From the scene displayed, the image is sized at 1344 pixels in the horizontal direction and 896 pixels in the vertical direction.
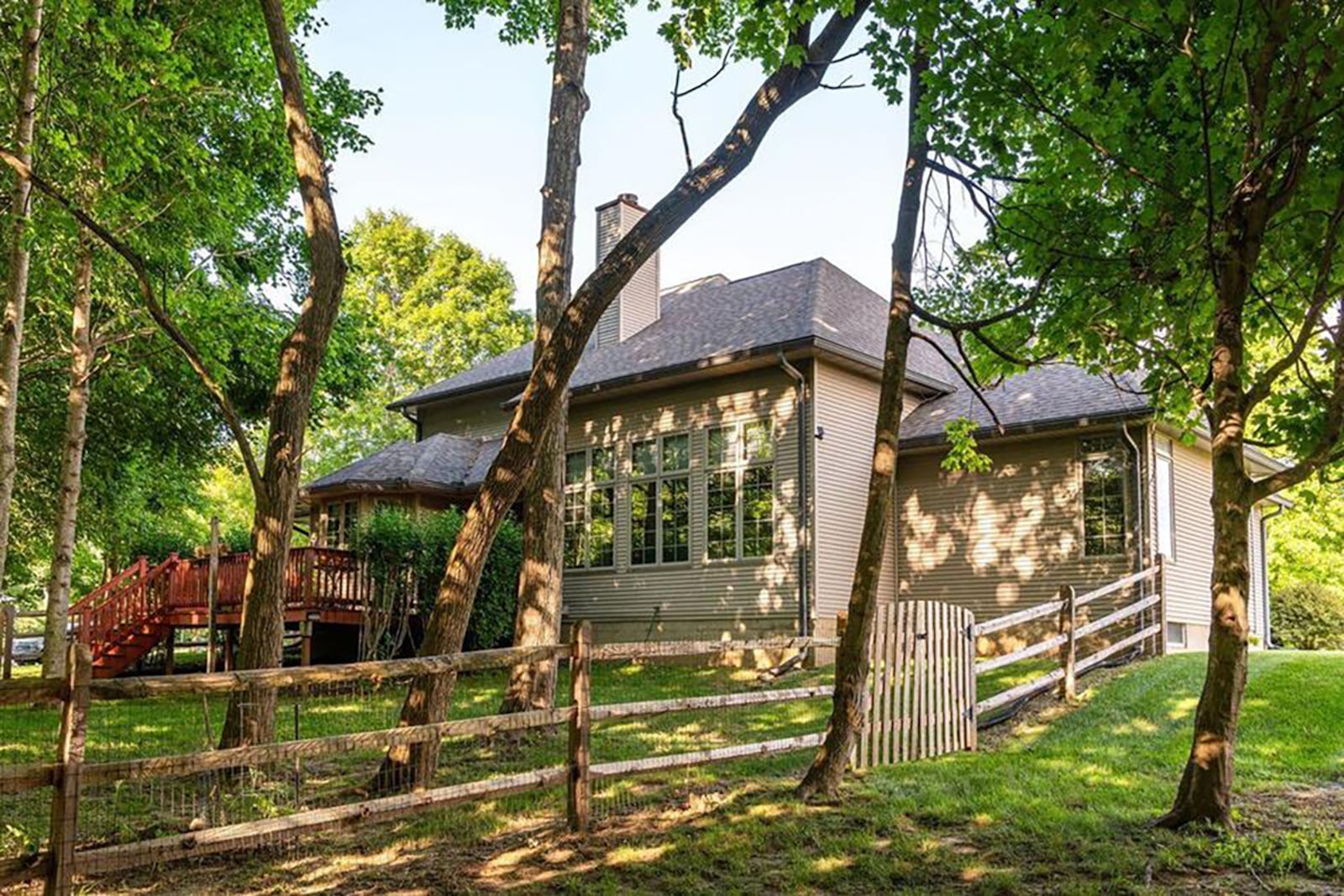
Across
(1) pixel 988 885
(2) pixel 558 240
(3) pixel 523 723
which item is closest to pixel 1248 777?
(1) pixel 988 885

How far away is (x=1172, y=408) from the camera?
26.8 ft

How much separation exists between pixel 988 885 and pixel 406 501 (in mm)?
15386

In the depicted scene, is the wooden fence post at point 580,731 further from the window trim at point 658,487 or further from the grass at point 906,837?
the window trim at point 658,487

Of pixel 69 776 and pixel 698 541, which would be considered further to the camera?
pixel 698 541

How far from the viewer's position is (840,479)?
15.7 metres

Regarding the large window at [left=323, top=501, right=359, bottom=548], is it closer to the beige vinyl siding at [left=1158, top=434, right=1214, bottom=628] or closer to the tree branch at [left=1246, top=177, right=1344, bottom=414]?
the beige vinyl siding at [left=1158, top=434, right=1214, bottom=628]

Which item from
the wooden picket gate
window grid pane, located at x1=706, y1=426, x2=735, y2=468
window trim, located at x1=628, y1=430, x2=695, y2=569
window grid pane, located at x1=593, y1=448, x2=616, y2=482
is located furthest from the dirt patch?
window grid pane, located at x1=593, y1=448, x2=616, y2=482

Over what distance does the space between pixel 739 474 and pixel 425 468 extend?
6.31 metres

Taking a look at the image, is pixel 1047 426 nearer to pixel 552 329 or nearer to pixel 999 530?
pixel 999 530

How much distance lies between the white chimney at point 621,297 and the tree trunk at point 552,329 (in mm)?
8994

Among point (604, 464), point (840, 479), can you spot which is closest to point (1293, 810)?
point (840, 479)

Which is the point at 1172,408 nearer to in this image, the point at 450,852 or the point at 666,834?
the point at 666,834

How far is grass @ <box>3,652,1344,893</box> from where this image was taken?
512 cm

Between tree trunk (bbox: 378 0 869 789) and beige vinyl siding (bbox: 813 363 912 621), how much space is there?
762 cm
